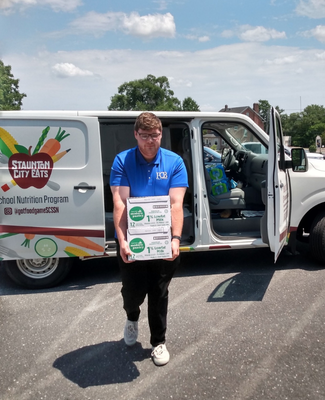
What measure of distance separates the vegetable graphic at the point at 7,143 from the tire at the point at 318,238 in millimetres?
3379

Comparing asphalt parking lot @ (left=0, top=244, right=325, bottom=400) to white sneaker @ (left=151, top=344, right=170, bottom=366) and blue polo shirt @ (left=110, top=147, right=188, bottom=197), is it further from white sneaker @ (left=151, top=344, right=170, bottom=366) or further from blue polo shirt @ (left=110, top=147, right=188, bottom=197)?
blue polo shirt @ (left=110, top=147, right=188, bottom=197)

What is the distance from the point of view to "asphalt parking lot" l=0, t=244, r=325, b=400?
268 centimetres

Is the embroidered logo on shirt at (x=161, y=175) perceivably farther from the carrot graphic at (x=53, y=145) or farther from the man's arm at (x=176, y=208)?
the carrot graphic at (x=53, y=145)

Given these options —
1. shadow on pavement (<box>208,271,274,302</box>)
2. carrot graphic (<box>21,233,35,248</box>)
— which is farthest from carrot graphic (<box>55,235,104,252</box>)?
shadow on pavement (<box>208,271,274,302</box>)

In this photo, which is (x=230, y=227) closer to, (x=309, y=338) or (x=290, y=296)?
(x=290, y=296)

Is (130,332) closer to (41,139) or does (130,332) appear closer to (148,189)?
(148,189)

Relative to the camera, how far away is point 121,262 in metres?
2.84

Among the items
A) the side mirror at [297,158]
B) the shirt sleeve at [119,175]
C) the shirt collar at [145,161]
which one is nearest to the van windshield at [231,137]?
the side mirror at [297,158]

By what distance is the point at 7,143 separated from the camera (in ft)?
12.8

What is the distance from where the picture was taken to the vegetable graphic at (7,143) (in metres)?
3.88

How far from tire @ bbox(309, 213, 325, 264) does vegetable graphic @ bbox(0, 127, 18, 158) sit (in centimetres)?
338

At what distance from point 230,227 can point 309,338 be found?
182 centimetres

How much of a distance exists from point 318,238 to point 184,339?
2.23m

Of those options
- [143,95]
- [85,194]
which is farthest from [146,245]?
[143,95]
